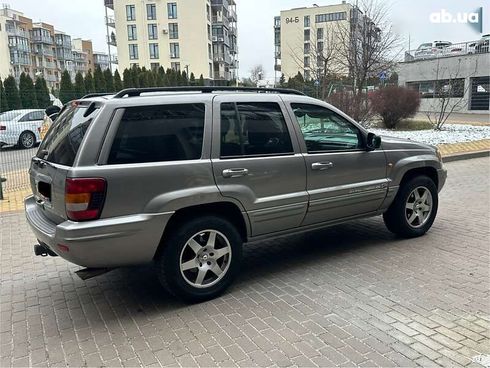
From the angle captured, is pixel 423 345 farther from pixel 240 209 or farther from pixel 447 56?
pixel 447 56

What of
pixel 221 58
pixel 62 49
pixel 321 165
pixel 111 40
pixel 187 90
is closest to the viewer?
pixel 187 90

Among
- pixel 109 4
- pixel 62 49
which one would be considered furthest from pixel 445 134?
pixel 62 49

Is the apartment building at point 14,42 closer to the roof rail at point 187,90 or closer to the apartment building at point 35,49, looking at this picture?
the apartment building at point 35,49

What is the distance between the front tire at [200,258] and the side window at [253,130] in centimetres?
68

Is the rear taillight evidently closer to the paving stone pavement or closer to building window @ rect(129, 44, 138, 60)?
the paving stone pavement

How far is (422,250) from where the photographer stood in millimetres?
5102

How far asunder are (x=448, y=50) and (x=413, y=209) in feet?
103

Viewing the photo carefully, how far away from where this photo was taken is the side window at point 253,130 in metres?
4.05

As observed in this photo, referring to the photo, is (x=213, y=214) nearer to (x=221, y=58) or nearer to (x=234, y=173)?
(x=234, y=173)

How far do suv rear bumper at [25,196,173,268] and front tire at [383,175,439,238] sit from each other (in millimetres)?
2997

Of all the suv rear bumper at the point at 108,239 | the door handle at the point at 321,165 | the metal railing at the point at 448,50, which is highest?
the metal railing at the point at 448,50

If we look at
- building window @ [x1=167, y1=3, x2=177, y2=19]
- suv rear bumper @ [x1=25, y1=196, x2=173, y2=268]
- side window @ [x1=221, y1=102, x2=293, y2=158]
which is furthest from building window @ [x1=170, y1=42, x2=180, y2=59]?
suv rear bumper @ [x1=25, y1=196, x2=173, y2=268]

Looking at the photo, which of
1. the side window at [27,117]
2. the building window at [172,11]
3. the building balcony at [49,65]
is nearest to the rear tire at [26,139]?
the side window at [27,117]

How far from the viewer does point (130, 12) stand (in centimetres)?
6950
